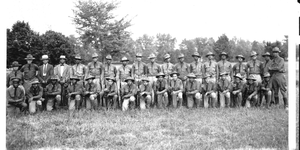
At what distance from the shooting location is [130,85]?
313 inches

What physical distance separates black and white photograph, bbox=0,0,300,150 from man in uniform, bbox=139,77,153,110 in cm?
3

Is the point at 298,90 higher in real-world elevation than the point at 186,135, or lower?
higher

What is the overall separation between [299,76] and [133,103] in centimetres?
455

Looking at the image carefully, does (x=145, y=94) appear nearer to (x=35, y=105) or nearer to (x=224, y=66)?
(x=224, y=66)

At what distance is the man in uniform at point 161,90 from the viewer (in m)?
7.99

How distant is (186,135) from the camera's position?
5.53 meters

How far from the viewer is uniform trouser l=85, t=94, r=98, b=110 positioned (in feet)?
25.1

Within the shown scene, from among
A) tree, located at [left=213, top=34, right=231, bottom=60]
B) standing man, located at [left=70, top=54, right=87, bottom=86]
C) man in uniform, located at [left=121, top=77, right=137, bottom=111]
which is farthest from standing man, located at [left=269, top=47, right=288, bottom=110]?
standing man, located at [left=70, top=54, right=87, bottom=86]

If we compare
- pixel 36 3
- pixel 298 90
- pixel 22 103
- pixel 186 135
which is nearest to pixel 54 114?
pixel 22 103

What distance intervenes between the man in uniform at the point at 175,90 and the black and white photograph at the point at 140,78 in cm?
3

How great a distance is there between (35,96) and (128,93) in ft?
8.75

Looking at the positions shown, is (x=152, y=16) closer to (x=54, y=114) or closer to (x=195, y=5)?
(x=195, y=5)

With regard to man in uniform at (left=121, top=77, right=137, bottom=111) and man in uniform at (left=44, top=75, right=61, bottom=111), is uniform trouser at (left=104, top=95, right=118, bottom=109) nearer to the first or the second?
man in uniform at (left=121, top=77, right=137, bottom=111)

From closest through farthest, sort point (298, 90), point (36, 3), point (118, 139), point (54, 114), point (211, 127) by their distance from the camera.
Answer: point (298, 90) → point (118, 139) → point (211, 127) → point (36, 3) → point (54, 114)
